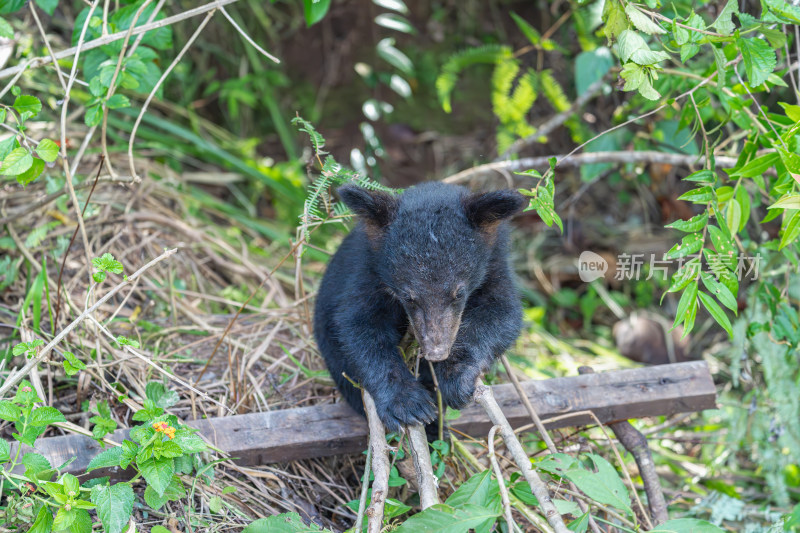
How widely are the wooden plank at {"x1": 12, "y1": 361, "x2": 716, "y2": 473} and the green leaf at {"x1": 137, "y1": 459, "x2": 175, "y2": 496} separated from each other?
485 millimetres

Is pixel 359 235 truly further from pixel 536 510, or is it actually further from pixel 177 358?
pixel 536 510

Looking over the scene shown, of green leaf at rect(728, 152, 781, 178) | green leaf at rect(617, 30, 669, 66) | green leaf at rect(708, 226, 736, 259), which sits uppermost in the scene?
green leaf at rect(617, 30, 669, 66)

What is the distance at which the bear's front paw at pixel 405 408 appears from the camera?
278cm

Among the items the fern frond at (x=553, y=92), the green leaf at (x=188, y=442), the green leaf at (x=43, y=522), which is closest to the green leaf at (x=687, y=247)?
the green leaf at (x=188, y=442)

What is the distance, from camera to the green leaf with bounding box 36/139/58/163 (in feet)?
9.27

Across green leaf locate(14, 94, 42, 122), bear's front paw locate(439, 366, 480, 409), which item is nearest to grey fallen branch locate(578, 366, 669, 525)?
bear's front paw locate(439, 366, 480, 409)

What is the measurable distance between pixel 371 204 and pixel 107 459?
139cm

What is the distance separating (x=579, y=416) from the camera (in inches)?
134

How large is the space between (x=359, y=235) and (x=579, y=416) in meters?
1.43

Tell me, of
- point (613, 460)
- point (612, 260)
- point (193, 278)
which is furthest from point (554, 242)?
point (193, 278)

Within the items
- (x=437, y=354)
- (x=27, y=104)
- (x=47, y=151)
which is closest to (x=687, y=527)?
(x=437, y=354)

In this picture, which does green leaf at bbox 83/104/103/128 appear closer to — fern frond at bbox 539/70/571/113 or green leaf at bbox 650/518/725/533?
green leaf at bbox 650/518/725/533

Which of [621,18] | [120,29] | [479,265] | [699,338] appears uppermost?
[621,18]

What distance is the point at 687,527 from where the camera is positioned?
2279mm
